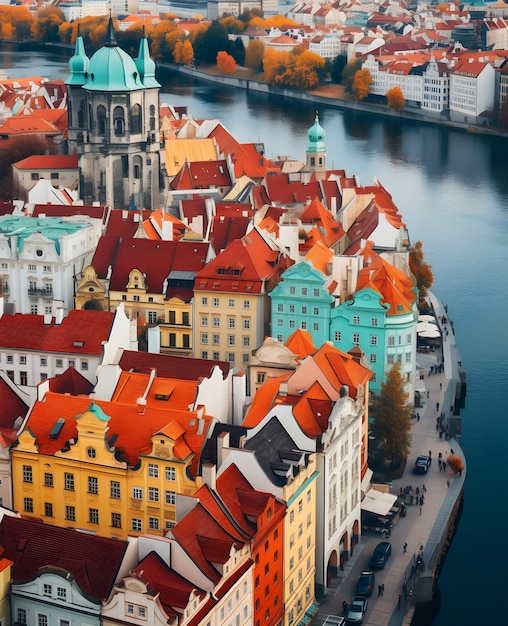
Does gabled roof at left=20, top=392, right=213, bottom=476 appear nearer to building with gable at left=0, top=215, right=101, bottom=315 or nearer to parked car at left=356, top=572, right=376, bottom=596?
parked car at left=356, top=572, right=376, bottom=596

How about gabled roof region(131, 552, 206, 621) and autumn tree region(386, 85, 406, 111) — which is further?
autumn tree region(386, 85, 406, 111)

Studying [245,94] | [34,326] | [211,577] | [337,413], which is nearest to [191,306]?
[34,326]

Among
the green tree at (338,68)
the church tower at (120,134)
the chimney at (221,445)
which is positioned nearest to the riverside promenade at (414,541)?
the chimney at (221,445)

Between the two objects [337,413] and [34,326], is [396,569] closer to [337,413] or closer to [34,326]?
[337,413]

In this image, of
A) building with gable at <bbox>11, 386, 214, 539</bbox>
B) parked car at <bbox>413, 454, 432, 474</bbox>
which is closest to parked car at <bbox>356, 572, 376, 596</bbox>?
building with gable at <bbox>11, 386, 214, 539</bbox>

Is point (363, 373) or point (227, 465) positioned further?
point (363, 373)

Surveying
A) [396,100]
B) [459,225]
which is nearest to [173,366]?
[459,225]
